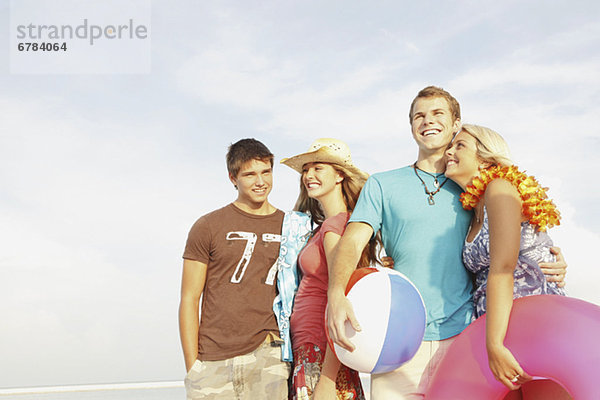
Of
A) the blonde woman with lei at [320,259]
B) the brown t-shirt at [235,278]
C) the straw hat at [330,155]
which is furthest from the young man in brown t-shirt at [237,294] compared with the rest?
A: the straw hat at [330,155]

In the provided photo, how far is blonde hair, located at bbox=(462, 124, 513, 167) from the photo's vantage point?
2.34 metres

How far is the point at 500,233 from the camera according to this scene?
1.95 meters

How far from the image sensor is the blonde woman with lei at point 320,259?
2625mm

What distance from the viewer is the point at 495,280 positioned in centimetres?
194

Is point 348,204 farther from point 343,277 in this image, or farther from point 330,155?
point 343,277

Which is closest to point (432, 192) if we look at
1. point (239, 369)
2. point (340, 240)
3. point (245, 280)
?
point (340, 240)

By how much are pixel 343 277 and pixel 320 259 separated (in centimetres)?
47

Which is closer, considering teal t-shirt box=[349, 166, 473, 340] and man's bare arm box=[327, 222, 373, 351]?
man's bare arm box=[327, 222, 373, 351]

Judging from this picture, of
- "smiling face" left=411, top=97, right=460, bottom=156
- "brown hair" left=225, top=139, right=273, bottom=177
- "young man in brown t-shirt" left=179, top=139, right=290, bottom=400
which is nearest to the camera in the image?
"smiling face" left=411, top=97, right=460, bottom=156

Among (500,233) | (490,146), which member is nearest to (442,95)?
(490,146)

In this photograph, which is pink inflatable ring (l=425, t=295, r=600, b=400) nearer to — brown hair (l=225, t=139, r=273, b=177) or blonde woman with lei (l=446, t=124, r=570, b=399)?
blonde woman with lei (l=446, t=124, r=570, b=399)

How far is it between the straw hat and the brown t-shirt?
386 mm

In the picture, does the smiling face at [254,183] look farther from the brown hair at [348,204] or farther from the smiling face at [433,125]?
the smiling face at [433,125]

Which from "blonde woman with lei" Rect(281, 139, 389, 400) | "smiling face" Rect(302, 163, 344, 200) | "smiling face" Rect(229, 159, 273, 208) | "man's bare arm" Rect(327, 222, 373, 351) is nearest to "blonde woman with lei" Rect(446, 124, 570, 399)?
"man's bare arm" Rect(327, 222, 373, 351)
